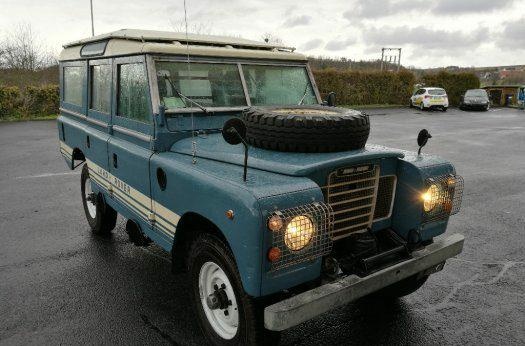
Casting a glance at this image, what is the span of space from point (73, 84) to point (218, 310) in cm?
429

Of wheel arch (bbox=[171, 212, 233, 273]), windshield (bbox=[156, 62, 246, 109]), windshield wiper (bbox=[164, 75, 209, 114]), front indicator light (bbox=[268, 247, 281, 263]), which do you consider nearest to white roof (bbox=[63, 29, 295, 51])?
windshield (bbox=[156, 62, 246, 109])

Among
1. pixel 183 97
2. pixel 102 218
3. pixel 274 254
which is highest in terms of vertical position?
pixel 183 97

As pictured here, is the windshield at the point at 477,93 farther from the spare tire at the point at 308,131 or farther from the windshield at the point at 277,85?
the spare tire at the point at 308,131

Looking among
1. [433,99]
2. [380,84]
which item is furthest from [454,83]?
[433,99]

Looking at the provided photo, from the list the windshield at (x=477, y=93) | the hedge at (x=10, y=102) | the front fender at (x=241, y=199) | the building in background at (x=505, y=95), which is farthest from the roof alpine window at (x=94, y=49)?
the building in background at (x=505, y=95)

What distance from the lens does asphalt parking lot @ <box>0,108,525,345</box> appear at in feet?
11.1

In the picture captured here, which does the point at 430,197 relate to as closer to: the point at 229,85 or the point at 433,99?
the point at 229,85

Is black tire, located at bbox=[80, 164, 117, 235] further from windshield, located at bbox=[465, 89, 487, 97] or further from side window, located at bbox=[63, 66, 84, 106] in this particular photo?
windshield, located at bbox=[465, 89, 487, 97]

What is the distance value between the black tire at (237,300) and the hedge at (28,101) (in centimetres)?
1908

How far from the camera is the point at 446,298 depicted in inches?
157

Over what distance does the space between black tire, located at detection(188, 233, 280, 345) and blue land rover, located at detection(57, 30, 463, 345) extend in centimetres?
1

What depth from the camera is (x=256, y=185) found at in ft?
8.48

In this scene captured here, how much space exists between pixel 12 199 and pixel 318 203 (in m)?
6.24

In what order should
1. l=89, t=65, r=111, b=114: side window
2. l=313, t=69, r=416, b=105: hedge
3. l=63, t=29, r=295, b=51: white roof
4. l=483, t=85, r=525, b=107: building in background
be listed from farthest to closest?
1. l=483, t=85, r=525, b=107: building in background
2. l=313, t=69, r=416, b=105: hedge
3. l=89, t=65, r=111, b=114: side window
4. l=63, t=29, r=295, b=51: white roof
